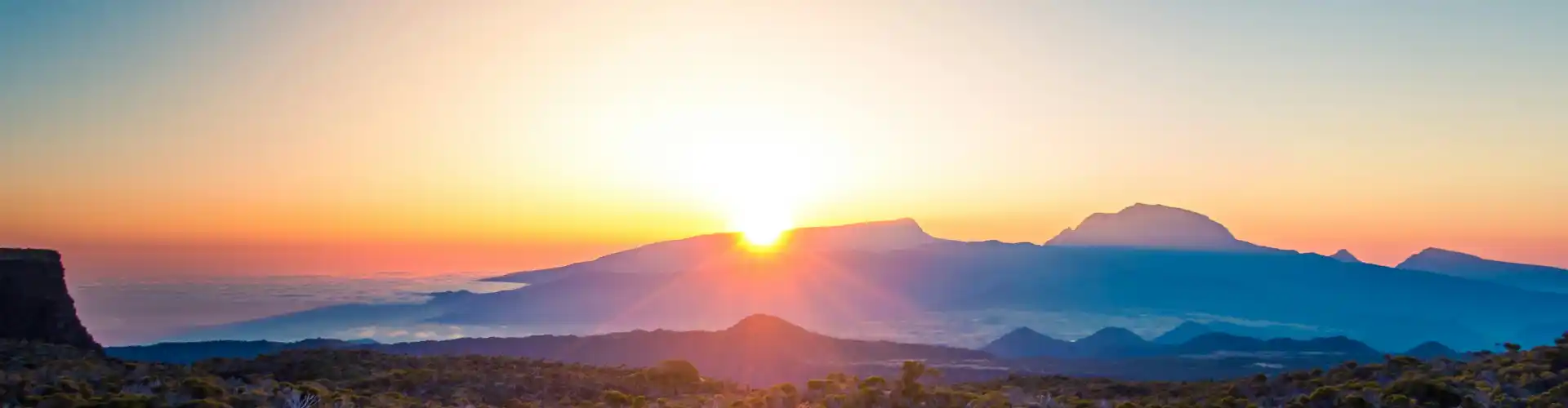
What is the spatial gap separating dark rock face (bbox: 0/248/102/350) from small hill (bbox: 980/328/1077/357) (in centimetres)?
14258

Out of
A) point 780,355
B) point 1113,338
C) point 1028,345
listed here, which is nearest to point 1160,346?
point 1113,338

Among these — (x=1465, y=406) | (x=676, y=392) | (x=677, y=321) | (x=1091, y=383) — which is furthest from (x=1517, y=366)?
(x=677, y=321)

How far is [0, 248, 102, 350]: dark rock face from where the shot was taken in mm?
32000

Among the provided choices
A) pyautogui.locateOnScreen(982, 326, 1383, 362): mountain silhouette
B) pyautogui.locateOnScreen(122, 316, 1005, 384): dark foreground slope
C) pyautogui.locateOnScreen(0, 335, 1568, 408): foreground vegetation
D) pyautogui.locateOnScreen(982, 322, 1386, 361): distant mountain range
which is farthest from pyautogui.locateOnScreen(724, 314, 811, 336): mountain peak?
pyautogui.locateOnScreen(0, 335, 1568, 408): foreground vegetation

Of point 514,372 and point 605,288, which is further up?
point 605,288

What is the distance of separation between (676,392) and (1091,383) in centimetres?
1273

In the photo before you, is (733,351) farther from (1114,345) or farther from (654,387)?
(1114,345)

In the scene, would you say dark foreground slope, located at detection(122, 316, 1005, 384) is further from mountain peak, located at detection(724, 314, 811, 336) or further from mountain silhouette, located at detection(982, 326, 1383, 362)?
mountain silhouette, located at detection(982, 326, 1383, 362)

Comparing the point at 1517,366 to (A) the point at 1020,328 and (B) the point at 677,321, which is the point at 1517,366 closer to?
(B) the point at 677,321

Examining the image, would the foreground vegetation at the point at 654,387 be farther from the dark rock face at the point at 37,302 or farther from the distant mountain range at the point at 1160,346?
the distant mountain range at the point at 1160,346

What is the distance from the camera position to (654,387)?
24.6 meters

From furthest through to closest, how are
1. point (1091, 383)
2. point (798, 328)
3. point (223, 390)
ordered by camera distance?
1. point (798, 328)
2. point (1091, 383)
3. point (223, 390)

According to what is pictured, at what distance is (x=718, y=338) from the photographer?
98000 millimetres

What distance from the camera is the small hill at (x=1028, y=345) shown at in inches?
6481
